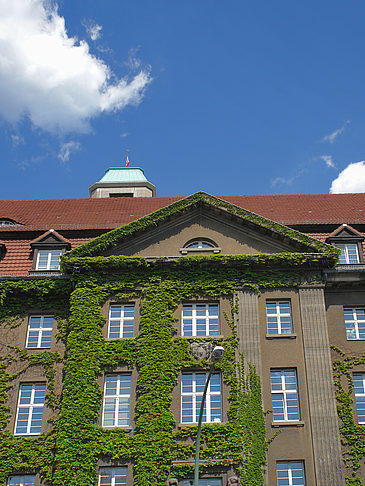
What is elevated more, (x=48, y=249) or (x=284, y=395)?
(x=48, y=249)

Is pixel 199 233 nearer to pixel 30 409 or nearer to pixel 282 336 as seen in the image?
pixel 282 336

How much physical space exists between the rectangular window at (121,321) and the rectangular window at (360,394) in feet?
28.4

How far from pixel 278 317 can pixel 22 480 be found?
35.9 feet

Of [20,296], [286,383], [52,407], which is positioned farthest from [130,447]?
[20,296]

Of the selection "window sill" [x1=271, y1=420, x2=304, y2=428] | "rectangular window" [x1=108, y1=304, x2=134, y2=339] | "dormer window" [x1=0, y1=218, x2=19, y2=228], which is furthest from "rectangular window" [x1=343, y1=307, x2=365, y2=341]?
"dormer window" [x1=0, y1=218, x2=19, y2=228]

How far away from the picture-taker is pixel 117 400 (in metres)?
21.9

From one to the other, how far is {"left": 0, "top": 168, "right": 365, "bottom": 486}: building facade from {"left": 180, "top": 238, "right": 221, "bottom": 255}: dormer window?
0.27 ft

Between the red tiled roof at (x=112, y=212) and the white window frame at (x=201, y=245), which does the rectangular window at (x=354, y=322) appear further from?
the white window frame at (x=201, y=245)

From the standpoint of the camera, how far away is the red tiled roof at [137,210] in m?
28.6

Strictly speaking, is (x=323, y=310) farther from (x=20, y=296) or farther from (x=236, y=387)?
(x=20, y=296)

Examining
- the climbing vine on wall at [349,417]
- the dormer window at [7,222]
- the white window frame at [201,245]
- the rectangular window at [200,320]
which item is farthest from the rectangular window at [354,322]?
the dormer window at [7,222]

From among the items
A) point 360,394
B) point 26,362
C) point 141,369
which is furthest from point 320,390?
point 26,362

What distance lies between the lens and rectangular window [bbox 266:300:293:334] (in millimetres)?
23094

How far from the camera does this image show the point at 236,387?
2167cm
